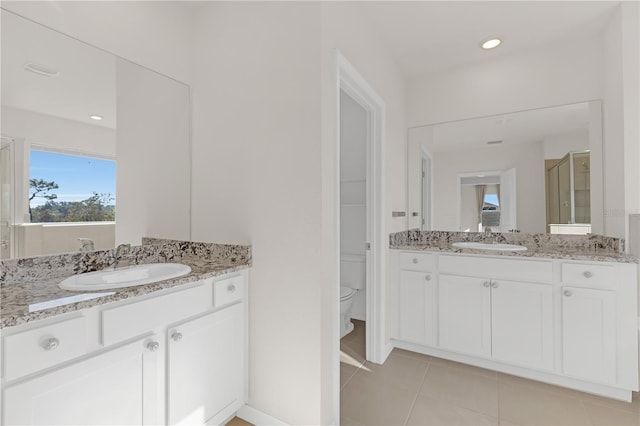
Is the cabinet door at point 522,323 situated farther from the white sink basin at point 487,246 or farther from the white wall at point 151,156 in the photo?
the white wall at point 151,156

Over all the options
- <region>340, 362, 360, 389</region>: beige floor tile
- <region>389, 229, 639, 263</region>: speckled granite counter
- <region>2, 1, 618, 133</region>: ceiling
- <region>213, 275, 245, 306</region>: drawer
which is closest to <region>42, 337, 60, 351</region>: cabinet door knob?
<region>213, 275, 245, 306</region>: drawer

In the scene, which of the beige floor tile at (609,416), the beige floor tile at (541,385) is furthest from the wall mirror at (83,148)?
the beige floor tile at (609,416)

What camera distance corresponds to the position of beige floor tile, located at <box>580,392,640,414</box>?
1773 mm

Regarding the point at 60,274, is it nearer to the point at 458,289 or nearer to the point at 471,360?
the point at 458,289

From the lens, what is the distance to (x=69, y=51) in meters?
1.45

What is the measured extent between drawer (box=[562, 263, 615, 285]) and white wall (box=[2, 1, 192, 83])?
278cm

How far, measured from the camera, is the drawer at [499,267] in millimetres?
2002

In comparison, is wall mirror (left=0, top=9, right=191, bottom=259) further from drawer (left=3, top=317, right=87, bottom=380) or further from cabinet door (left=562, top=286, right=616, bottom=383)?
cabinet door (left=562, top=286, right=616, bottom=383)

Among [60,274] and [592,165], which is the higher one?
[592,165]

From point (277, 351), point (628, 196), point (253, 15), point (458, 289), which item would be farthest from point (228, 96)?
point (628, 196)

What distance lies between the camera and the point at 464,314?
224 cm

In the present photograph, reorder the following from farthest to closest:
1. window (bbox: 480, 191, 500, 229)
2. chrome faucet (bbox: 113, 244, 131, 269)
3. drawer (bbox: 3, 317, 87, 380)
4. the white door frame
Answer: window (bbox: 480, 191, 500, 229) < the white door frame < chrome faucet (bbox: 113, 244, 131, 269) < drawer (bbox: 3, 317, 87, 380)

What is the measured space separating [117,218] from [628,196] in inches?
121

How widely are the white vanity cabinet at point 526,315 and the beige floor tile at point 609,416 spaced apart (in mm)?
141
